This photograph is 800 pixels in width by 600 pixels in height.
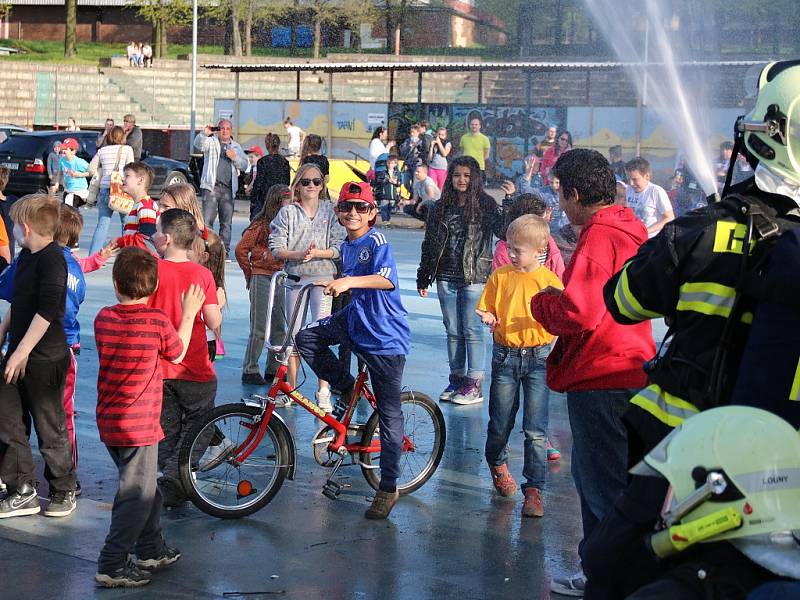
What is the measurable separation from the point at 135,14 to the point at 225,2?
1313cm

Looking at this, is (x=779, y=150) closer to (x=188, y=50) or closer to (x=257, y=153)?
(x=257, y=153)

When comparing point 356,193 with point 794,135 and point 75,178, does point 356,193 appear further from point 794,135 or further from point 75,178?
point 75,178

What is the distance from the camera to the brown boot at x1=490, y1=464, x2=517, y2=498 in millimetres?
6738

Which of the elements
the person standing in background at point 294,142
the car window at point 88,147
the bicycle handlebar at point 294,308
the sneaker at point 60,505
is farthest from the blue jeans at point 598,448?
the car window at point 88,147

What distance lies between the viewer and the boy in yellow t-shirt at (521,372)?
6.44 m

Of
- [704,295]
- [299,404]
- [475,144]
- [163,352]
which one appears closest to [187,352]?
[299,404]

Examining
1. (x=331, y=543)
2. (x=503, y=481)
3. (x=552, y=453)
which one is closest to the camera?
(x=331, y=543)

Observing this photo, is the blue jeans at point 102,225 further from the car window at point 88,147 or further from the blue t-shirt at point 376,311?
the car window at point 88,147

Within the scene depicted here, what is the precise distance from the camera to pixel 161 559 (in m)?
5.43

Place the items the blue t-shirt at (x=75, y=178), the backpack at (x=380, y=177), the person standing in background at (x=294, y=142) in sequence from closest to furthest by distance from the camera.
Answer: the blue t-shirt at (x=75, y=178)
the backpack at (x=380, y=177)
the person standing in background at (x=294, y=142)

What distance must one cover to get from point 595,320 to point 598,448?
1.65 ft

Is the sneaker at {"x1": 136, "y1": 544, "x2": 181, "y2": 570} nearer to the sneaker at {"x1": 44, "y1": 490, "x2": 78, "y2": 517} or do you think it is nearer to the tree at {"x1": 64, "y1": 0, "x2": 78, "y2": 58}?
the sneaker at {"x1": 44, "y1": 490, "x2": 78, "y2": 517}

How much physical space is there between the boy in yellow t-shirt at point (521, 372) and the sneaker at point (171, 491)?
1.66m

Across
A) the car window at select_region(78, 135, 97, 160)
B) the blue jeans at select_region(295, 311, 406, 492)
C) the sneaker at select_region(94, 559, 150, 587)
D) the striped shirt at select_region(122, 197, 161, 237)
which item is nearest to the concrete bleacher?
the car window at select_region(78, 135, 97, 160)
